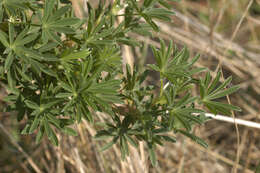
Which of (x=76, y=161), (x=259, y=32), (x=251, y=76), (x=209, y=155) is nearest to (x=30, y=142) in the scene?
(x=76, y=161)

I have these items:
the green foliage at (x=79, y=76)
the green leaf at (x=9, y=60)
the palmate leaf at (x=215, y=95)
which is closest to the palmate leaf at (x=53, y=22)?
the green foliage at (x=79, y=76)

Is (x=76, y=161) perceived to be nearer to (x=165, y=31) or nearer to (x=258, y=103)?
(x=165, y=31)

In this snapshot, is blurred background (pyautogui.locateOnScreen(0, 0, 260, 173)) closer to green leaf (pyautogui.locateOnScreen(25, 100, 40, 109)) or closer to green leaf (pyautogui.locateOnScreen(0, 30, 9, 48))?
green leaf (pyautogui.locateOnScreen(25, 100, 40, 109))

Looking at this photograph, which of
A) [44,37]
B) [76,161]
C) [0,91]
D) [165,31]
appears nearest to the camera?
[44,37]

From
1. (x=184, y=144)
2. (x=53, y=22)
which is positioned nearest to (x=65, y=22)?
(x=53, y=22)

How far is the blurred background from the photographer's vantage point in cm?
184

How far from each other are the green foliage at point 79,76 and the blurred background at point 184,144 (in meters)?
0.69

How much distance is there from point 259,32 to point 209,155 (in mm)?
1735

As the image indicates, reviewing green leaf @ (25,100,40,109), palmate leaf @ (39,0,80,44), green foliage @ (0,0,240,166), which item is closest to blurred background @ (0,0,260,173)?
green foliage @ (0,0,240,166)

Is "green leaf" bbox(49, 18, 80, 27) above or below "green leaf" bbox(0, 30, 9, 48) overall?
above

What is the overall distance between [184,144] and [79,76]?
47.9 inches

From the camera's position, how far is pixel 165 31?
2.50m

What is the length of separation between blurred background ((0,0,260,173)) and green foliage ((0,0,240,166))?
2.27 ft

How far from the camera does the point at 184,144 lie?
1.94 metres
